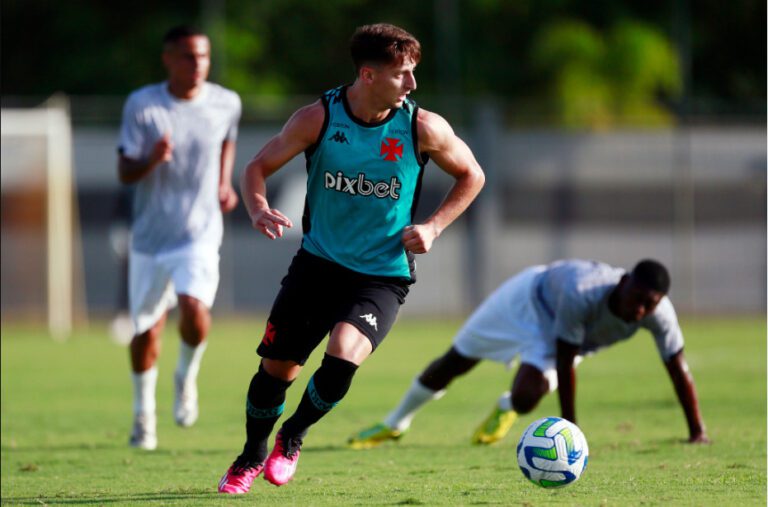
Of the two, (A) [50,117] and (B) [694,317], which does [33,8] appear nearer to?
(A) [50,117]

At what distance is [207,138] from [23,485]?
3.05m

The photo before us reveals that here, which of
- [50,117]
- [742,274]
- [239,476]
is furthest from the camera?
[742,274]

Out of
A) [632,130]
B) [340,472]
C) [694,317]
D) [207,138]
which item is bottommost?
[694,317]

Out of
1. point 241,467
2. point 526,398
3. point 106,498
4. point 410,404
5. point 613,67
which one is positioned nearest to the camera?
point 106,498

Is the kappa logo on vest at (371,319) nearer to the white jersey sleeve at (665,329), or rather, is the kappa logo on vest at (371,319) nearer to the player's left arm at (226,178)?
the white jersey sleeve at (665,329)

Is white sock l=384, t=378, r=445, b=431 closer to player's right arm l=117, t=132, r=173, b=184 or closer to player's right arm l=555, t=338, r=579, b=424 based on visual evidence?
player's right arm l=555, t=338, r=579, b=424

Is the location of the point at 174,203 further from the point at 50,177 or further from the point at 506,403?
the point at 50,177

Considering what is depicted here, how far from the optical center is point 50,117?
2236 centimetres

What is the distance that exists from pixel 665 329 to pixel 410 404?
1836 millimetres

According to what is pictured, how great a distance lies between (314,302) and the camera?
6824mm

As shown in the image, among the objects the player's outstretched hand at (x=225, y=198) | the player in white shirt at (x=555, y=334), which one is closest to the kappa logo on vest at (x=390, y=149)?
the player in white shirt at (x=555, y=334)

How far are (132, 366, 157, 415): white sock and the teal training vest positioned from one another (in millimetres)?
2847

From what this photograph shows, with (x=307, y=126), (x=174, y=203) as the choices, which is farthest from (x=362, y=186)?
(x=174, y=203)

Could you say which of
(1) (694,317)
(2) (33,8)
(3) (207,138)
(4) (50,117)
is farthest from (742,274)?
(2) (33,8)
